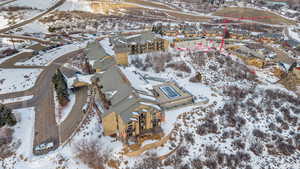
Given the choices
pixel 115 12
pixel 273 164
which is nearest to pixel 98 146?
pixel 273 164

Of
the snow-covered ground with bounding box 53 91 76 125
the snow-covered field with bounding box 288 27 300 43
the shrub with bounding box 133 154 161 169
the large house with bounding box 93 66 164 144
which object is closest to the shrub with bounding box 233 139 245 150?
the large house with bounding box 93 66 164 144

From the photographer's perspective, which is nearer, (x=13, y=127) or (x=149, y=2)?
(x=13, y=127)

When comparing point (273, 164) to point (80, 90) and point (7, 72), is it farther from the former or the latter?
point (7, 72)

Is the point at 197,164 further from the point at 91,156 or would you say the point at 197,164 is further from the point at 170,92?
the point at 91,156

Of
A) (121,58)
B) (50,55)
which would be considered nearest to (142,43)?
(121,58)

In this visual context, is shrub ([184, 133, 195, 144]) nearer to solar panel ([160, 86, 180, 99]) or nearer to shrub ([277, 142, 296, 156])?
solar panel ([160, 86, 180, 99])

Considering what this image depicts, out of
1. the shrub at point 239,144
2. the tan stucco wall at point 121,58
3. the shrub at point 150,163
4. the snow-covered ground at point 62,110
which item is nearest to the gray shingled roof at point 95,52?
the tan stucco wall at point 121,58

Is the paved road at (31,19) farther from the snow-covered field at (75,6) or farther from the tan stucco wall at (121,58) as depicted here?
the tan stucco wall at (121,58)
